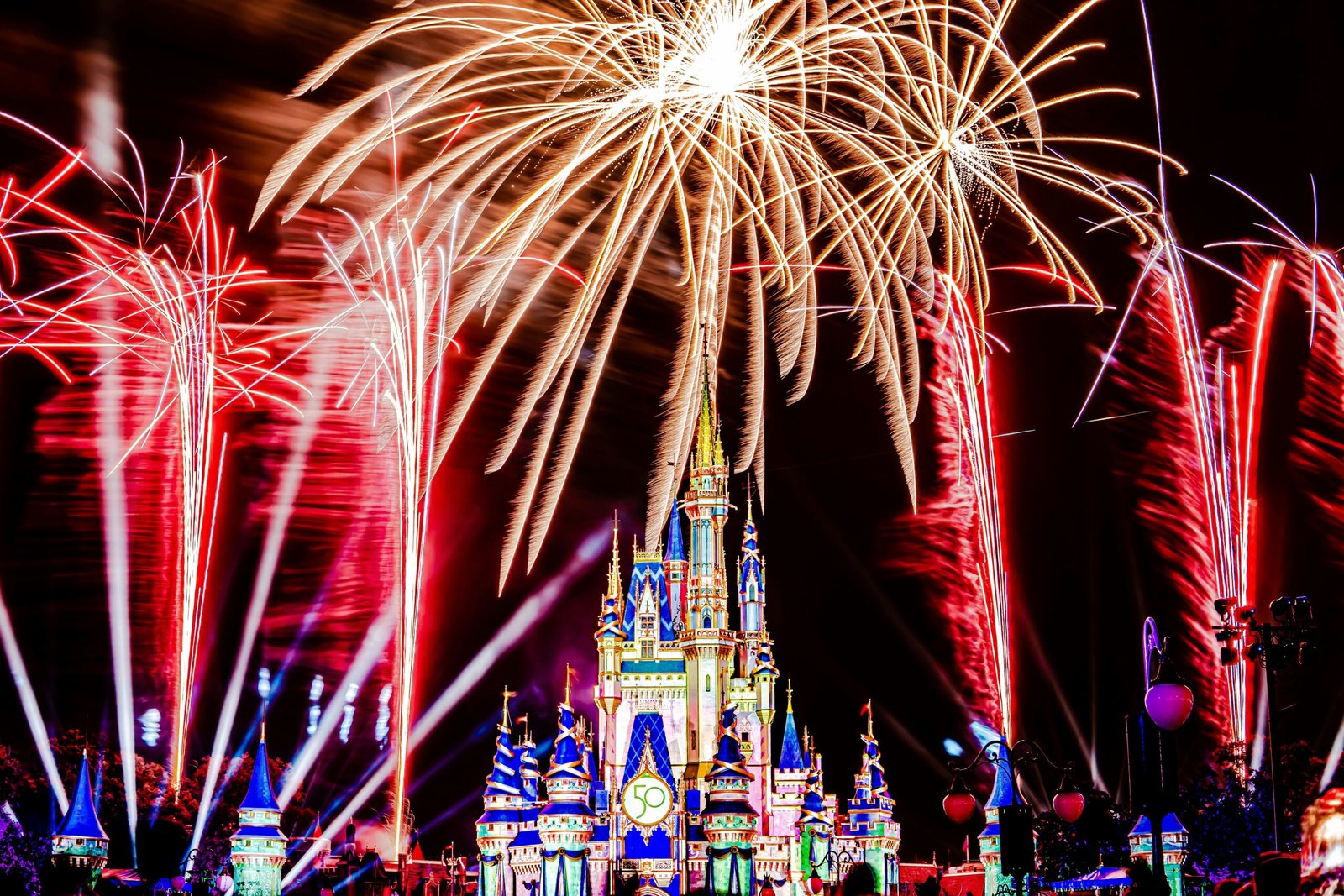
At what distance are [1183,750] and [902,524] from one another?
10.5 m

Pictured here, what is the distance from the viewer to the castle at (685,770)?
4406 cm

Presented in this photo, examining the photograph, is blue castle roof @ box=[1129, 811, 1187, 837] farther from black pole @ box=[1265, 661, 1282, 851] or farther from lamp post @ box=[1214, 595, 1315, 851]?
black pole @ box=[1265, 661, 1282, 851]

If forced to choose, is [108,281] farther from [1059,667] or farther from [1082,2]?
[1059,667]

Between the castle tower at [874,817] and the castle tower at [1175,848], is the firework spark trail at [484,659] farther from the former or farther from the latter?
the castle tower at [1175,848]

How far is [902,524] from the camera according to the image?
145ft

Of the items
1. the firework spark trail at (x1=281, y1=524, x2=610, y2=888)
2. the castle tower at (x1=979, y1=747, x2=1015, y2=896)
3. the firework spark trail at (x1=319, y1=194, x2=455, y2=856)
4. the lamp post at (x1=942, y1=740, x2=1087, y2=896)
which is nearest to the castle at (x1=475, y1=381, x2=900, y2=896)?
the firework spark trail at (x1=281, y1=524, x2=610, y2=888)

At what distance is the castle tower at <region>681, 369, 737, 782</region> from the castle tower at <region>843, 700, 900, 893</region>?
5.58 m

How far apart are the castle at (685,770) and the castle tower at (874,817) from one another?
2.6 inches

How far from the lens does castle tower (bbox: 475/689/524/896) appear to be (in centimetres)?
4559

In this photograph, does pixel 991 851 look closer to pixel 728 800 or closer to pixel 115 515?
pixel 728 800

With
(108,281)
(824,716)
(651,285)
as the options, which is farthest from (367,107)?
(824,716)

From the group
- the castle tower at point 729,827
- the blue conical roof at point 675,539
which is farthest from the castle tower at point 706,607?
the castle tower at point 729,827

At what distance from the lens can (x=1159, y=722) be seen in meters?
11.4

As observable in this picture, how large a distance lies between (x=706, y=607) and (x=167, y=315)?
30.1 meters
